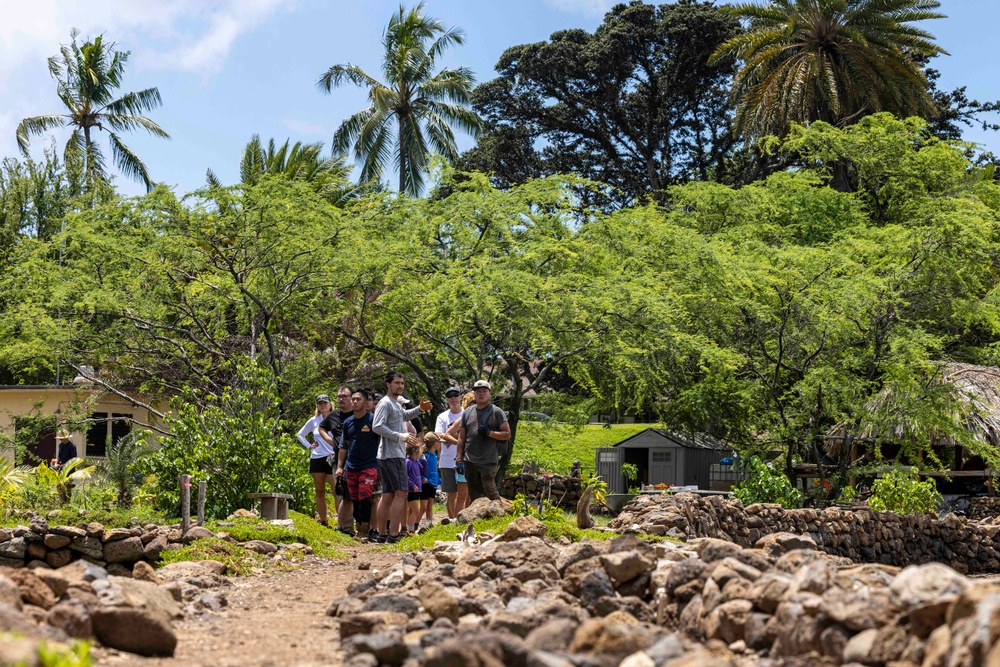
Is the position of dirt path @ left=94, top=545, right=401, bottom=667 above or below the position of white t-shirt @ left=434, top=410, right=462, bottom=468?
below

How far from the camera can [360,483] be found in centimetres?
1259

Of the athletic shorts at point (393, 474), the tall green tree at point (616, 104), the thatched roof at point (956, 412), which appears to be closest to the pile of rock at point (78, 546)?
the athletic shorts at point (393, 474)

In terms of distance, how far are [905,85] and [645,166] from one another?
38.1 ft

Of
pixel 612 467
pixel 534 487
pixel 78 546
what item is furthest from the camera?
pixel 612 467

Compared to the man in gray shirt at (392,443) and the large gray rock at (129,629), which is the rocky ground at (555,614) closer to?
the large gray rock at (129,629)

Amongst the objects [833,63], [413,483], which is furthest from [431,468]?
[833,63]

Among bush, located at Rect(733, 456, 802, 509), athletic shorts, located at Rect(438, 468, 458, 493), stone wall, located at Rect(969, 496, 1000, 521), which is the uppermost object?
athletic shorts, located at Rect(438, 468, 458, 493)

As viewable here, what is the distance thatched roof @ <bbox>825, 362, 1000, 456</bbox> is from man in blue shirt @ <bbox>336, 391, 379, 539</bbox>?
9.05 metres

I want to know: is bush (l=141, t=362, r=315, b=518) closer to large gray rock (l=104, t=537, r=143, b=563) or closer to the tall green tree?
large gray rock (l=104, t=537, r=143, b=563)

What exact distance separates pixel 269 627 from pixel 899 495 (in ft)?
41.5

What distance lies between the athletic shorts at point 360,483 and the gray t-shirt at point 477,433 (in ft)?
3.59

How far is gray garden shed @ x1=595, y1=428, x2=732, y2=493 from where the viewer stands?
25.7 meters

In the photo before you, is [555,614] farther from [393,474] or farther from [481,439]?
[481,439]

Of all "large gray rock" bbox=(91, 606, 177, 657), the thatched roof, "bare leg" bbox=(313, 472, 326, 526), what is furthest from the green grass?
"large gray rock" bbox=(91, 606, 177, 657)
